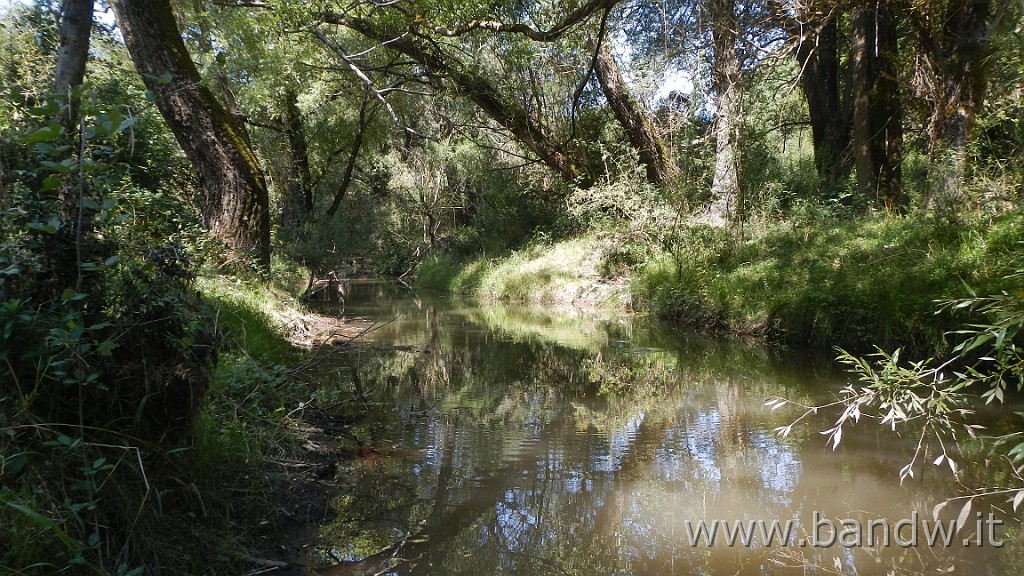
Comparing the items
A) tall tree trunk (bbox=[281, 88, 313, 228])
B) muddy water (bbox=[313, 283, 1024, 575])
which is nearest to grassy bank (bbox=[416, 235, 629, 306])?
tall tree trunk (bbox=[281, 88, 313, 228])

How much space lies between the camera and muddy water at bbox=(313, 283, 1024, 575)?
2543 mm

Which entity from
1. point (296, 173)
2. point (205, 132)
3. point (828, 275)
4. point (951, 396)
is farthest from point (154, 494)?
point (296, 173)

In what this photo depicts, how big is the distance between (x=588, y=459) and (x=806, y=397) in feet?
7.45

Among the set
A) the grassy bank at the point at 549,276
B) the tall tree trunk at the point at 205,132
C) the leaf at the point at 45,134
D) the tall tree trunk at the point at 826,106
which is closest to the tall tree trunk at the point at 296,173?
the grassy bank at the point at 549,276

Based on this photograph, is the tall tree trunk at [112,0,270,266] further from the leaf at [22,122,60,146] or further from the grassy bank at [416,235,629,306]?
the grassy bank at [416,235,629,306]

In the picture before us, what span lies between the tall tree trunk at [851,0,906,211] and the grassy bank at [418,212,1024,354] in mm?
1660

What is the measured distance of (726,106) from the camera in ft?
34.3

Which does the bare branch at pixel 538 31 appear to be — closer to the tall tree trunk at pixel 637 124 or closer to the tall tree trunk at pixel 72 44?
the tall tree trunk at pixel 72 44

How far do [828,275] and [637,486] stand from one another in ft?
16.9

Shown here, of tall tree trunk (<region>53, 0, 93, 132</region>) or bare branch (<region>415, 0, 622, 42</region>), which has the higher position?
bare branch (<region>415, 0, 622, 42</region>)

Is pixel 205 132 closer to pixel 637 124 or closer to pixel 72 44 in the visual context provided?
pixel 72 44

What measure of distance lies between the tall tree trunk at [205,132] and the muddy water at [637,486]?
2405mm

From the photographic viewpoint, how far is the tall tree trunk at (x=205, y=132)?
5.70 metres

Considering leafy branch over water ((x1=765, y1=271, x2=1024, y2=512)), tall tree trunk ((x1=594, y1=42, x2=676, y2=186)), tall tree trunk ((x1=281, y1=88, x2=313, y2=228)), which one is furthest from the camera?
tall tree trunk ((x1=281, y1=88, x2=313, y2=228))
